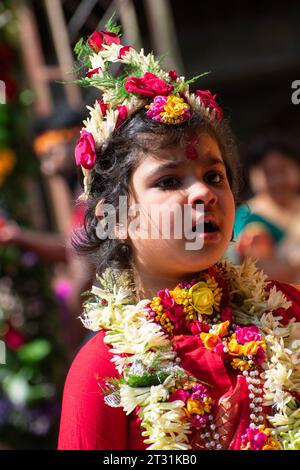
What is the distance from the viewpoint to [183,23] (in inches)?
321

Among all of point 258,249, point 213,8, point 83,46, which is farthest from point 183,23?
point 83,46

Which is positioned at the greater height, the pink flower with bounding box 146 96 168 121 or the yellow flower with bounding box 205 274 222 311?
the pink flower with bounding box 146 96 168 121

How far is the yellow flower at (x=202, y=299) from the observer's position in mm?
2336

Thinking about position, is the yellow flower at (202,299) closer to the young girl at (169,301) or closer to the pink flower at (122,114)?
the young girl at (169,301)

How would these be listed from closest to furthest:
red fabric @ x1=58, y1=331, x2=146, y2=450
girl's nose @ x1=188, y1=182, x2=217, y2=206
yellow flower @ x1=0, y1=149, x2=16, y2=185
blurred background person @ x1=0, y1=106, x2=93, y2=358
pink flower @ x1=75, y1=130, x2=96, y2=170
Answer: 1. red fabric @ x1=58, y1=331, x2=146, y2=450
2. girl's nose @ x1=188, y1=182, x2=217, y2=206
3. pink flower @ x1=75, y1=130, x2=96, y2=170
4. blurred background person @ x1=0, y1=106, x2=93, y2=358
5. yellow flower @ x1=0, y1=149, x2=16, y2=185

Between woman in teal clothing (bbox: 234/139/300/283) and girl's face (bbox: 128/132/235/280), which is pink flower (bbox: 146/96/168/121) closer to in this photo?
girl's face (bbox: 128/132/235/280)

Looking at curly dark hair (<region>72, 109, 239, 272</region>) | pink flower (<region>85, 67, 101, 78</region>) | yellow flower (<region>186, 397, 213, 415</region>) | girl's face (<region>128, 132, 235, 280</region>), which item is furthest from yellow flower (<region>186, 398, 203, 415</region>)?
pink flower (<region>85, 67, 101, 78</region>)

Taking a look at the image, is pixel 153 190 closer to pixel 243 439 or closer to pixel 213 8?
pixel 243 439

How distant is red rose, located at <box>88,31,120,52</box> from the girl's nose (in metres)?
0.53

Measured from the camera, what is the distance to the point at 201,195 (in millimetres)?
2232

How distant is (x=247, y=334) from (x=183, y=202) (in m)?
0.38

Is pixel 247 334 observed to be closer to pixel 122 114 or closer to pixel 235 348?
pixel 235 348

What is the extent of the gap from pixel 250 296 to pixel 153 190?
41 cm

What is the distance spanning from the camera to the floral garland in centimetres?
→ 217
